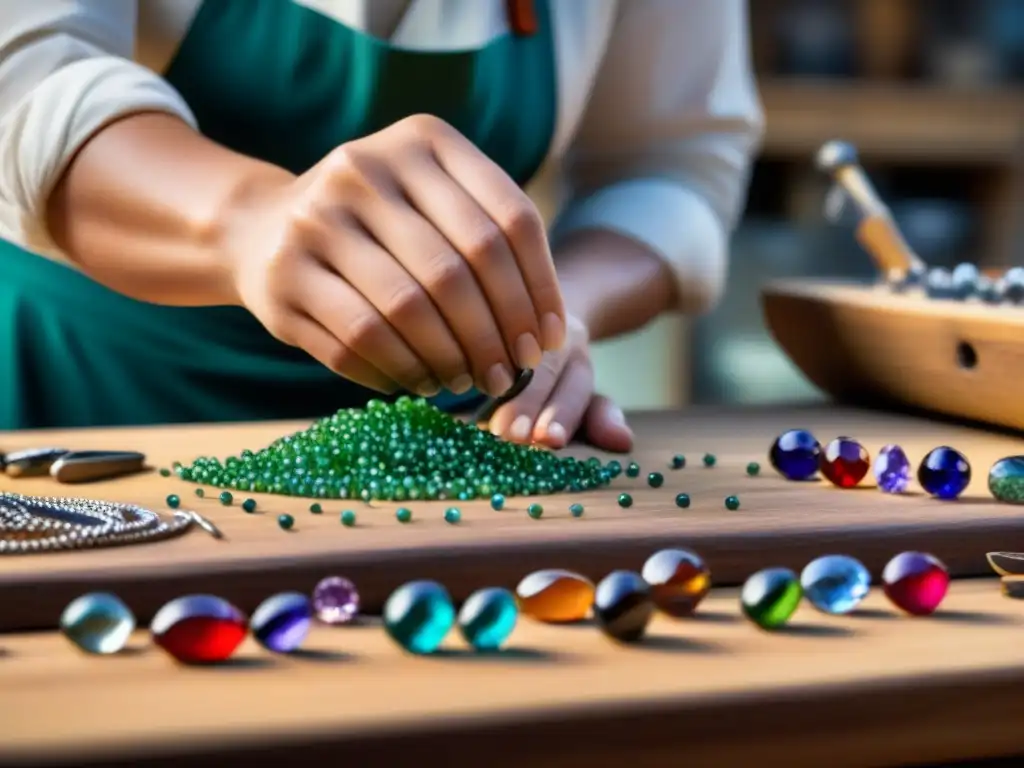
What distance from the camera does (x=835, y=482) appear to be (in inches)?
22.2

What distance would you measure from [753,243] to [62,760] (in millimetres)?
1774

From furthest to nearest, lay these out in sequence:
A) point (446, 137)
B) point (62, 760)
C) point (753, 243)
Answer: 1. point (753, 243)
2. point (446, 137)
3. point (62, 760)

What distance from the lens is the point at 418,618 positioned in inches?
13.6

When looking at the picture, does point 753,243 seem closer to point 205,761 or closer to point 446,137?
point 446,137

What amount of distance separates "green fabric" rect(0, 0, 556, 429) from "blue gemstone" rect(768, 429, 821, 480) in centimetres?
35

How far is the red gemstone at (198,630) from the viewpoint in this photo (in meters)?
0.33

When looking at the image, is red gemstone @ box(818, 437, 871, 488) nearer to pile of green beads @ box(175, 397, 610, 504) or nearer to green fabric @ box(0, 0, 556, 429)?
pile of green beads @ box(175, 397, 610, 504)

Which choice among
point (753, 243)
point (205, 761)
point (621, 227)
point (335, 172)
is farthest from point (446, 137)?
point (753, 243)

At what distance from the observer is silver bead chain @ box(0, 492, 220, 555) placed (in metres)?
0.43

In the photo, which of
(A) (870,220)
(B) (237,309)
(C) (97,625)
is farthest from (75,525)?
(A) (870,220)

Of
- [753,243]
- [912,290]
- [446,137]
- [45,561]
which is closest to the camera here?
[45,561]

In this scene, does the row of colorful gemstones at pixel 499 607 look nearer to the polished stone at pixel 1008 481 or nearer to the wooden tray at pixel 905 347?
the polished stone at pixel 1008 481

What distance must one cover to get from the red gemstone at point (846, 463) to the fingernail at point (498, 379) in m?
0.15

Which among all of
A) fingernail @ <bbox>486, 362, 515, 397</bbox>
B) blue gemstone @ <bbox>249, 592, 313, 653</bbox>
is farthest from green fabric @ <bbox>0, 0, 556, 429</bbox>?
blue gemstone @ <bbox>249, 592, 313, 653</bbox>
